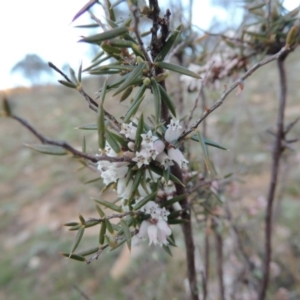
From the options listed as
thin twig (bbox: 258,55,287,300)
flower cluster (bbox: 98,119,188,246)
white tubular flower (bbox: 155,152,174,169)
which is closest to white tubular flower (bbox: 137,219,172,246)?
flower cluster (bbox: 98,119,188,246)

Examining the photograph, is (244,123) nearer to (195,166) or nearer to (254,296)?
(254,296)

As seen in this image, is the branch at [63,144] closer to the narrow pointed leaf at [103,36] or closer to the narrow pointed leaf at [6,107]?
the narrow pointed leaf at [6,107]

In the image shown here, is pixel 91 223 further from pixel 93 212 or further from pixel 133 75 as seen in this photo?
pixel 93 212

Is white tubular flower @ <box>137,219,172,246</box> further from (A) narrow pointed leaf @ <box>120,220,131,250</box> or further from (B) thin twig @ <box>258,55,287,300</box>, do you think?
(B) thin twig @ <box>258,55,287,300</box>

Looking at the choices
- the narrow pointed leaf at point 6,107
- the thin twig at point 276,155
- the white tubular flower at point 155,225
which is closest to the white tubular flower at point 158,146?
the white tubular flower at point 155,225

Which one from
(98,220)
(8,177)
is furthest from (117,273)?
(8,177)

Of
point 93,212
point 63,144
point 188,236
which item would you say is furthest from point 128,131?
point 93,212
